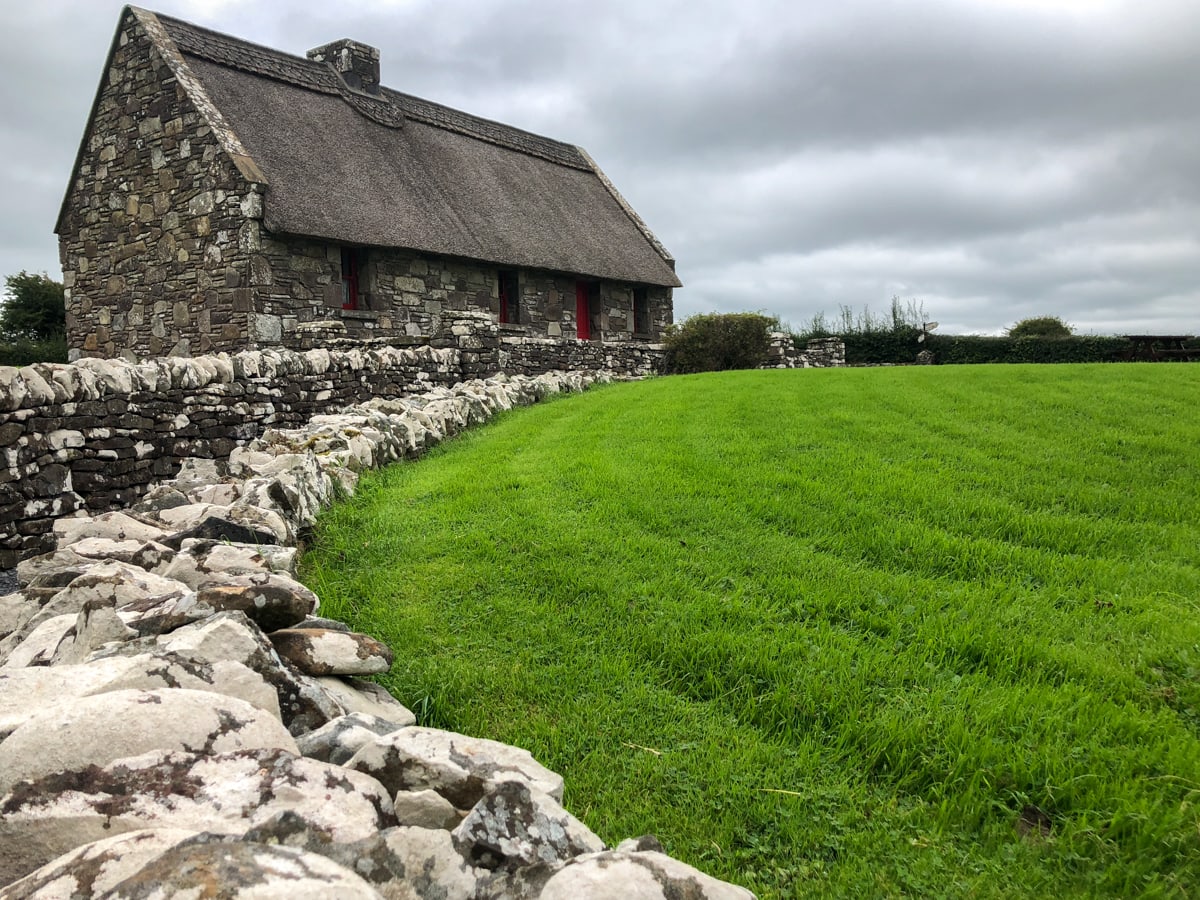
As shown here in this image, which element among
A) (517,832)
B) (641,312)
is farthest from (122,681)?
(641,312)

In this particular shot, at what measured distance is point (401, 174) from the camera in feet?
72.0

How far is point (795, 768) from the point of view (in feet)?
11.1

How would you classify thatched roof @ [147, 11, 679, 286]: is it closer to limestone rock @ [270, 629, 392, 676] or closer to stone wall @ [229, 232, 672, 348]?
stone wall @ [229, 232, 672, 348]

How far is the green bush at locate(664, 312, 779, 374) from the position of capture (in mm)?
21375

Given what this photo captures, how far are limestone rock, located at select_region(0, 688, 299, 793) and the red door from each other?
24057mm

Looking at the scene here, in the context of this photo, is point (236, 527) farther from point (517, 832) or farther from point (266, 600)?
point (517, 832)

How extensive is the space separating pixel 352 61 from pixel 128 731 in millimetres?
25330

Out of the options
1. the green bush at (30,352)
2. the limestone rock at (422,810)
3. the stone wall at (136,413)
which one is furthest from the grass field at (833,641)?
the green bush at (30,352)

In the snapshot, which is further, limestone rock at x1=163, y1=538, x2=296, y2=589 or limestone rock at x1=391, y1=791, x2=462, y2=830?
limestone rock at x1=163, y1=538, x2=296, y2=589

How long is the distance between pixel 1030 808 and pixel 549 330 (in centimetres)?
2242

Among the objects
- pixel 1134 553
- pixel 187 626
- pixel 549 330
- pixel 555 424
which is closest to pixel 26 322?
pixel 549 330

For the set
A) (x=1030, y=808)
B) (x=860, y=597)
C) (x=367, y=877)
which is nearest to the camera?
(x=367, y=877)

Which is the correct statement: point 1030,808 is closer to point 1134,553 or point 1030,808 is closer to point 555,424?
point 1134,553

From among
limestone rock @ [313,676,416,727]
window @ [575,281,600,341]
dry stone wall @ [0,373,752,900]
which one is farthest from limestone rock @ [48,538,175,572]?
window @ [575,281,600,341]
